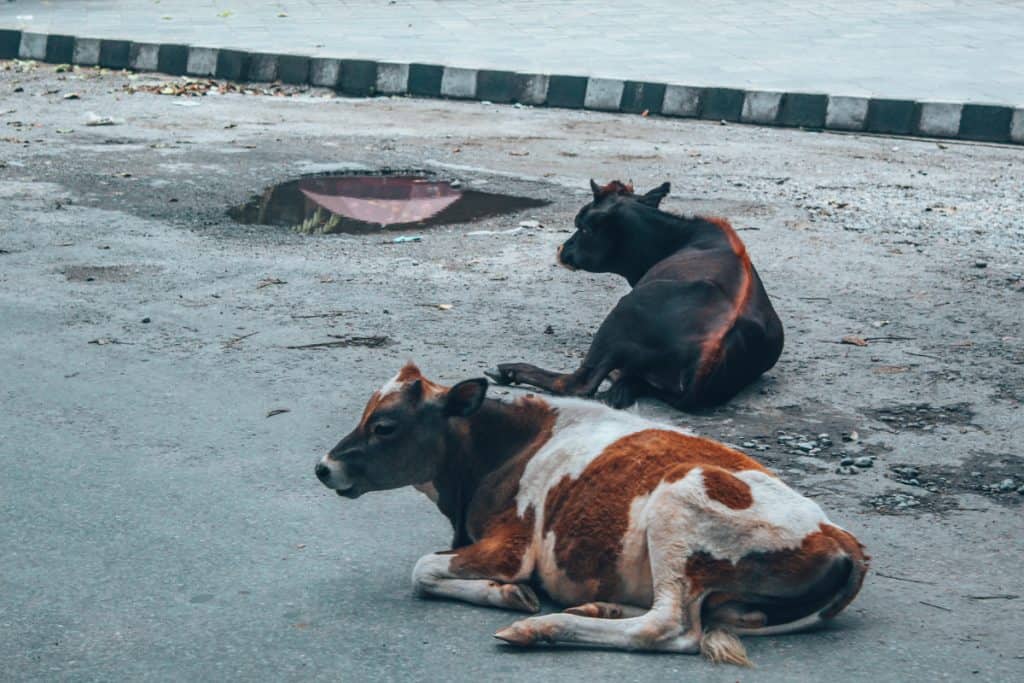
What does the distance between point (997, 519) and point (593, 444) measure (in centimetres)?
139

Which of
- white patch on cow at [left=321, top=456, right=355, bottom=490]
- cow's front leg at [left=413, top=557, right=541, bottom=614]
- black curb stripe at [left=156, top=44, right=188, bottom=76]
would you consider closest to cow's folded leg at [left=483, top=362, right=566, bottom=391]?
white patch on cow at [left=321, top=456, right=355, bottom=490]

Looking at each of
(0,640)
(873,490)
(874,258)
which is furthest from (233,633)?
(874,258)

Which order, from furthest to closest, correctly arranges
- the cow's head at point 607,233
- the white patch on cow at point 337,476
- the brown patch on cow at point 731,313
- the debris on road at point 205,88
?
the debris on road at point 205,88, the cow's head at point 607,233, the brown patch on cow at point 731,313, the white patch on cow at point 337,476

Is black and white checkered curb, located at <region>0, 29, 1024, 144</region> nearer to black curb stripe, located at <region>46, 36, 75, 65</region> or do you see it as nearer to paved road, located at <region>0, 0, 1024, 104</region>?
black curb stripe, located at <region>46, 36, 75, 65</region>

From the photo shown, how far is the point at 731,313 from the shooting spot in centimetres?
591

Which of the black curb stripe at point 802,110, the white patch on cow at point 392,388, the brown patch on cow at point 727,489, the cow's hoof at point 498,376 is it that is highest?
the black curb stripe at point 802,110

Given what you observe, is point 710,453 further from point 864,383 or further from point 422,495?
point 864,383

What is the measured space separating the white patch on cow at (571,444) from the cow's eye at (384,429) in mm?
370

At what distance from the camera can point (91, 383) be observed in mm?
5867

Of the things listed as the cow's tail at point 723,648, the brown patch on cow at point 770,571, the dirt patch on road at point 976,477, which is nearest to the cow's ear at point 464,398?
the brown patch on cow at point 770,571

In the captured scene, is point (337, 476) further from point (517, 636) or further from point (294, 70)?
point (294, 70)

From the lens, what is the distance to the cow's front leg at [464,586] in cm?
391

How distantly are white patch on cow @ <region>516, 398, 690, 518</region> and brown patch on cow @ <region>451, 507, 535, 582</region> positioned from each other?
39mm

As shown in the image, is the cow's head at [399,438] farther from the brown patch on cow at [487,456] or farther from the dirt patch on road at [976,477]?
the dirt patch on road at [976,477]
